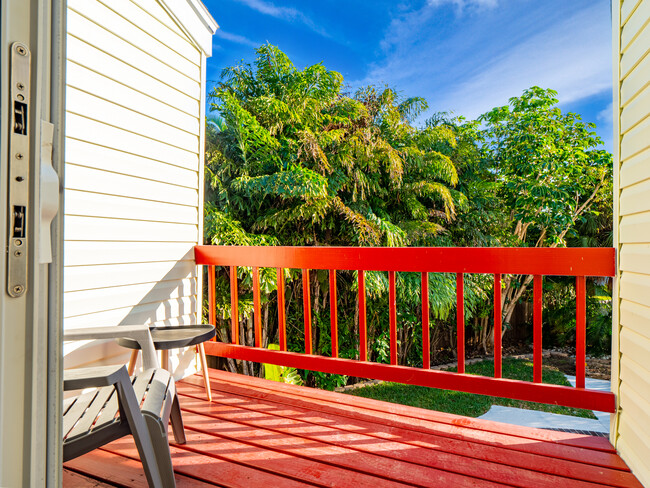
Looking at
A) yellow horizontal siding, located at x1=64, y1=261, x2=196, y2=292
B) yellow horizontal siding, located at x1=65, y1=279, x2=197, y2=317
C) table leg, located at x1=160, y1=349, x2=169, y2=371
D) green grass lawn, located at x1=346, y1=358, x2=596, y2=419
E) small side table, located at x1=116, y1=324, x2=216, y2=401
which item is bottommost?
green grass lawn, located at x1=346, y1=358, x2=596, y2=419

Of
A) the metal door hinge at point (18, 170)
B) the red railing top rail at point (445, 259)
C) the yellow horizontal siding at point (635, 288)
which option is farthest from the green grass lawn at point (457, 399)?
the metal door hinge at point (18, 170)

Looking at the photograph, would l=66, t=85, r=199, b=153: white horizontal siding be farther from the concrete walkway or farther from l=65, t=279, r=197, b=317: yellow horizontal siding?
the concrete walkway

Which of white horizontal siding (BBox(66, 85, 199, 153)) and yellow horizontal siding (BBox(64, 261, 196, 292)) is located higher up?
white horizontal siding (BBox(66, 85, 199, 153))

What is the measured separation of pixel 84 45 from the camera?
1959 millimetres

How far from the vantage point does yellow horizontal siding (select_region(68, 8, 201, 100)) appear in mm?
1932

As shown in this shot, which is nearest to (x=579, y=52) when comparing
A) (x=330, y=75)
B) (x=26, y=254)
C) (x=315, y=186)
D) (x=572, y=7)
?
(x=572, y=7)

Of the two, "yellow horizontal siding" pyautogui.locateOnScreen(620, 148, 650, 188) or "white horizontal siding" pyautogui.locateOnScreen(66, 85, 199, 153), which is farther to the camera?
"white horizontal siding" pyautogui.locateOnScreen(66, 85, 199, 153)

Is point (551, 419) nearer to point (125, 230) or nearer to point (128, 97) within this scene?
point (125, 230)

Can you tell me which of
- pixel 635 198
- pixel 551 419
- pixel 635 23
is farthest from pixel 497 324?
pixel 551 419

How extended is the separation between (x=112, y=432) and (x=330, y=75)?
484 centimetres

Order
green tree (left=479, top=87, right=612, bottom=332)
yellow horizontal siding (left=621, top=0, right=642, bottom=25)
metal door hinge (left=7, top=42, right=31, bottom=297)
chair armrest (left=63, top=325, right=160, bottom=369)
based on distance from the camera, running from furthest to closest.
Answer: green tree (left=479, top=87, right=612, bottom=332) < chair armrest (left=63, top=325, right=160, bottom=369) < yellow horizontal siding (left=621, top=0, right=642, bottom=25) < metal door hinge (left=7, top=42, right=31, bottom=297)


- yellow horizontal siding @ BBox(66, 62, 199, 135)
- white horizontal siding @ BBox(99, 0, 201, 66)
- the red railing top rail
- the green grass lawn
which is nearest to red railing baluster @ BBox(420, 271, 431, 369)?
the red railing top rail

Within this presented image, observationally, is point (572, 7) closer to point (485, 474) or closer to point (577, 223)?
point (577, 223)

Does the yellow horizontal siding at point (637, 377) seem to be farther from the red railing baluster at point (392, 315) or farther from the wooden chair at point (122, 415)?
the wooden chair at point (122, 415)
